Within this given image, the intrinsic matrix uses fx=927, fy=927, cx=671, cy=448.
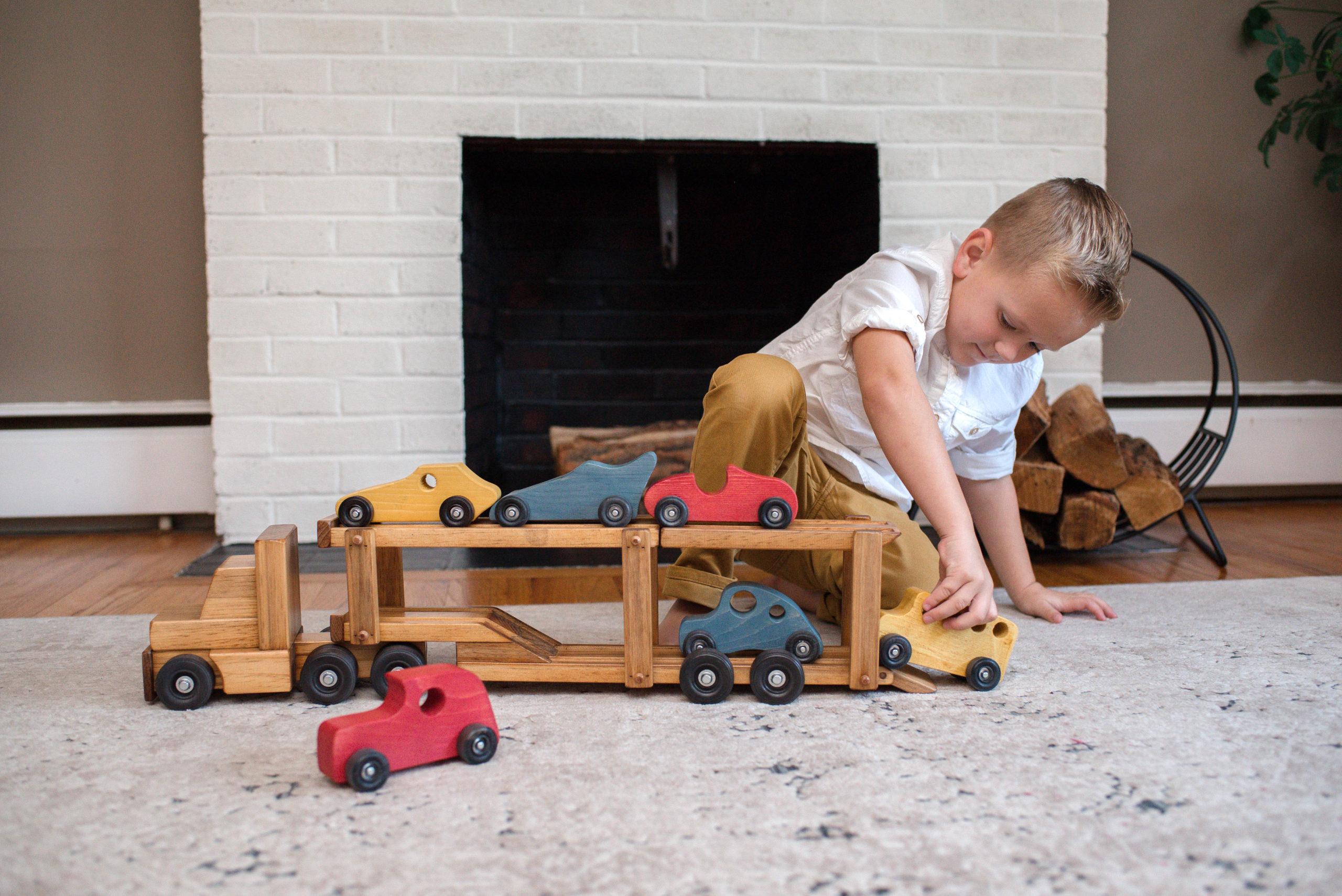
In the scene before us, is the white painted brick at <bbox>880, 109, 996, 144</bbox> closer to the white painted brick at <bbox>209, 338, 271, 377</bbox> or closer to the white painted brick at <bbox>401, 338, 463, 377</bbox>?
the white painted brick at <bbox>401, 338, 463, 377</bbox>

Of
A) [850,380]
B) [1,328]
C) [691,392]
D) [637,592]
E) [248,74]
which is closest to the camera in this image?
[637,592]

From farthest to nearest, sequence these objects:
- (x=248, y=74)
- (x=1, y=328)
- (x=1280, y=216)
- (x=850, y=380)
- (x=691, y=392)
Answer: (x=1280, y=216) → (x=691, y=392) → (x=1, y=328) → (x=248, y=74) → (x=850, y=380)

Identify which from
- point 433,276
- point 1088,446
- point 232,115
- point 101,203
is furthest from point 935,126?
point 101,203

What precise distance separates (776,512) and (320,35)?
1.51 m

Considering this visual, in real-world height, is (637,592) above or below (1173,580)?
above

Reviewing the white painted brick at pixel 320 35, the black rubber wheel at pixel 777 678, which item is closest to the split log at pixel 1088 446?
the black rubber wheel at pixel 777 678

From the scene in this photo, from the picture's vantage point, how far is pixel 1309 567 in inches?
65.5

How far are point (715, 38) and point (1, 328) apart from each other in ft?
5.70

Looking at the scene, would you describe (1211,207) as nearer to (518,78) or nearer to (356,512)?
(518,78)

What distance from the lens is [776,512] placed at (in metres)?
0.96

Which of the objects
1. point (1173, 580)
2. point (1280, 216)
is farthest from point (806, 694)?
point (1280, 216)

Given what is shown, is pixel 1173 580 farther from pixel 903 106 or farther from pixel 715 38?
pixel 715 38

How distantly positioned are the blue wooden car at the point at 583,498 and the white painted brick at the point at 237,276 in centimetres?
120

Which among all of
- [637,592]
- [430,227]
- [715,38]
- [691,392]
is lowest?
[637,592]
